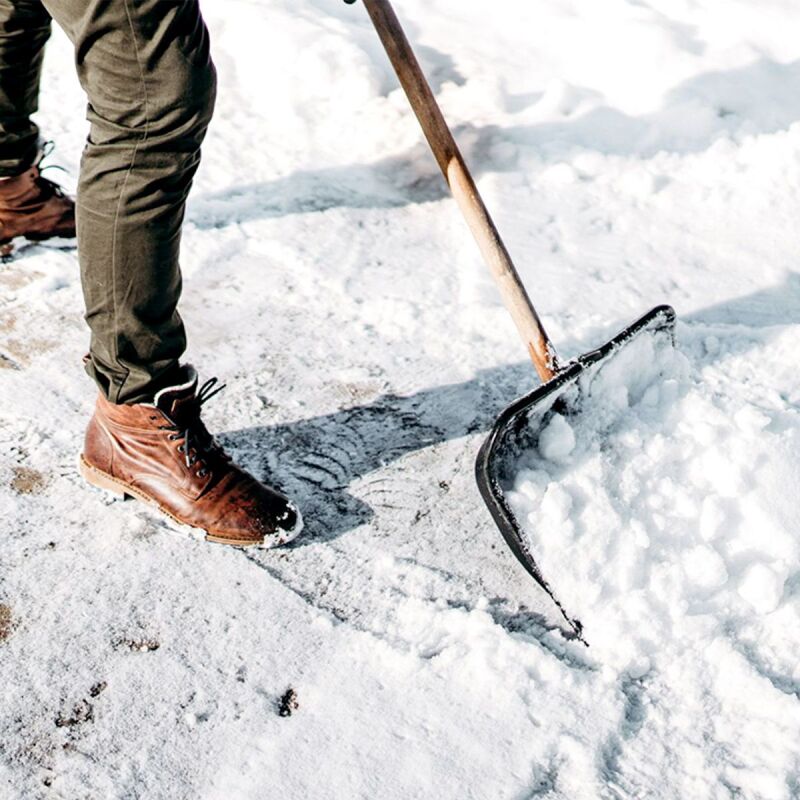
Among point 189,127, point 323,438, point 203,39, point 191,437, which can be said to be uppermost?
point 203,39

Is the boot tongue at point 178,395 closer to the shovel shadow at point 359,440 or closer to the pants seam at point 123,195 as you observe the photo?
the pants seam at point 123,195

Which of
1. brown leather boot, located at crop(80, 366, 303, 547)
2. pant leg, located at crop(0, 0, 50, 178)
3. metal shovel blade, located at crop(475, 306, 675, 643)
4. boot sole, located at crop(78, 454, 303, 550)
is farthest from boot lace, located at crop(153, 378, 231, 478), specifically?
pant leg, located at crop(0, 0, 50, 178)

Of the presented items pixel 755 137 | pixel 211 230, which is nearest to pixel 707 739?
pixel 211 230

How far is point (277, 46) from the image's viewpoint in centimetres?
403

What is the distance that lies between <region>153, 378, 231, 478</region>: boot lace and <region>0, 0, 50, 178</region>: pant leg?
4.24ft

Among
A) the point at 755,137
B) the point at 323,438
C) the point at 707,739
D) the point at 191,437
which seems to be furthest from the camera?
the point at 755,137

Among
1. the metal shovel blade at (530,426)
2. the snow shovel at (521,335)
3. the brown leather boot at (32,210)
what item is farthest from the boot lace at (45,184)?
the metal shovel blade at (530,426)

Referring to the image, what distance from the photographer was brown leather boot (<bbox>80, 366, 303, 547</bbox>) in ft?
7.16

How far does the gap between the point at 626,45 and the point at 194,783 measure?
336 cm

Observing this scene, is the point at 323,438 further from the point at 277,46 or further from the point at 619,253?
the point at 277,46

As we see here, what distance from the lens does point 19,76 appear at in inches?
115

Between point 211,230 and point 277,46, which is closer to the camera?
point 211,230

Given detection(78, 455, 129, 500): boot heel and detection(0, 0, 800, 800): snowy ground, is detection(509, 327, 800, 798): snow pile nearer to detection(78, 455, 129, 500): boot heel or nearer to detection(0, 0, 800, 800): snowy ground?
detection(0, 0, 800, 800): snowy ground

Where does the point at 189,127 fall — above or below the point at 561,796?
above
